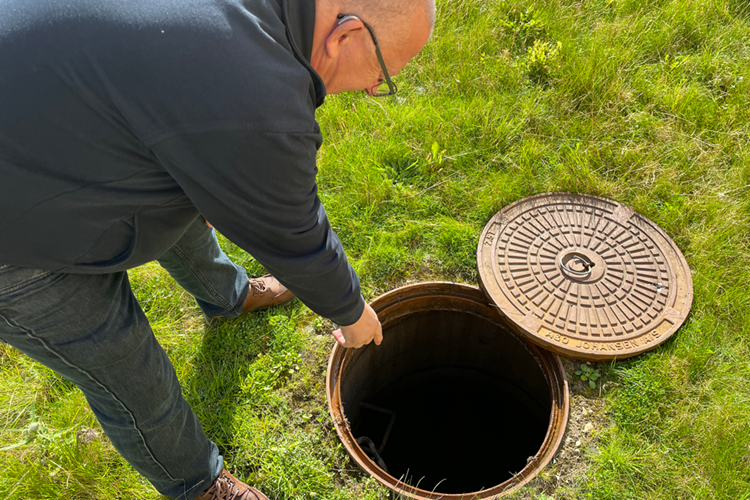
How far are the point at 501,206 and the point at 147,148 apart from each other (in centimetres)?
212

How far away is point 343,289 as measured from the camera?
1485 mm

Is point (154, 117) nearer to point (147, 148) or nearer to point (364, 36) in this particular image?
point (147, 148)

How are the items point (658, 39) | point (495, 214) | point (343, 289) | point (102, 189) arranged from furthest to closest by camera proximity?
1. point (658, 39)
2. point (495, 214)
3. point (343, 289)
4. point (102, 189)

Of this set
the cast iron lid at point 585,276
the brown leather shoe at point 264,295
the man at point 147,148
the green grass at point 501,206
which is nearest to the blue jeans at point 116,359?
the man at point 147,148

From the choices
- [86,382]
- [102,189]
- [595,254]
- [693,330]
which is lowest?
[693,330]

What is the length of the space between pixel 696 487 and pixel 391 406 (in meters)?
1.70

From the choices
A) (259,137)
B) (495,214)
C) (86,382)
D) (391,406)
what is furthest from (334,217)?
(259,137)

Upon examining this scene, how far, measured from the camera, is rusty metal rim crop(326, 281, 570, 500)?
1.99 meters

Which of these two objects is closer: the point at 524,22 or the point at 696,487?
the point at 696,487

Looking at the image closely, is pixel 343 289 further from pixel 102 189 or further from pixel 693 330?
pixel 693 330

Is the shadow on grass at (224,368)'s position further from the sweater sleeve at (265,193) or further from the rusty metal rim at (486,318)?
the sweater sleeve at (265,193)

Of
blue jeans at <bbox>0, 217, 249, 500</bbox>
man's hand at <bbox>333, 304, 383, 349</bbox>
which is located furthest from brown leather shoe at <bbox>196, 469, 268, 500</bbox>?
man's hand at <bbox>333, 304, 383, 349</bbox>

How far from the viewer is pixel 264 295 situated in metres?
2.56

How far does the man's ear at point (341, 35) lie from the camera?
1195mm
